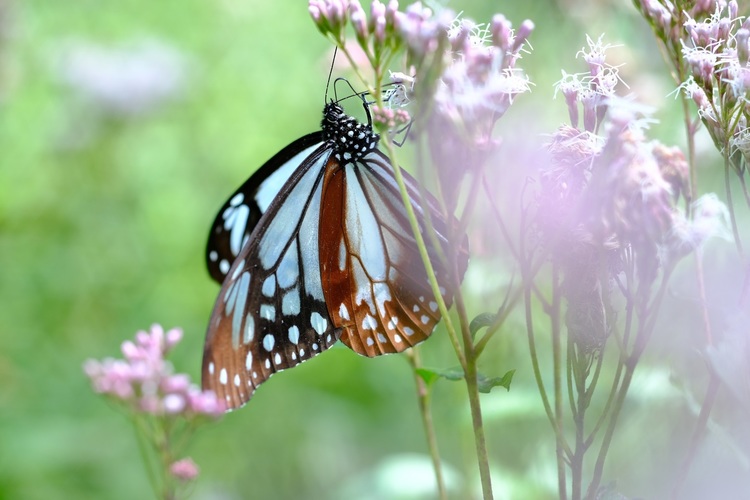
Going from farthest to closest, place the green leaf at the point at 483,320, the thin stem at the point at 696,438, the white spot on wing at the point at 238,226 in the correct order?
1. the white spot on wing at the point at 238,226
2. the green leaf at the point at 483,320
3. the thin stem at the point at 696,438

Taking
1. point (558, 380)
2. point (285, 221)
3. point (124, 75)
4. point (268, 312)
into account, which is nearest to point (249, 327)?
point (268, 312)

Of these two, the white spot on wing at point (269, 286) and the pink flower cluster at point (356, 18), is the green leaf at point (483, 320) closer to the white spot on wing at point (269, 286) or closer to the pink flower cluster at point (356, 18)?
the pink flower cluster at point (356, 18)

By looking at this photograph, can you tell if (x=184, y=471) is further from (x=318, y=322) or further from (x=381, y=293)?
(x=381, y=293)

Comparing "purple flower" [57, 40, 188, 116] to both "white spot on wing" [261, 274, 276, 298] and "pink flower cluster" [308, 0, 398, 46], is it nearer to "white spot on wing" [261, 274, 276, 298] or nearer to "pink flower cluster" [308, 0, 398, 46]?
"white spot on wing" [261, 274, 276, 298]

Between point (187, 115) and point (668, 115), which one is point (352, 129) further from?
point (187, 115)

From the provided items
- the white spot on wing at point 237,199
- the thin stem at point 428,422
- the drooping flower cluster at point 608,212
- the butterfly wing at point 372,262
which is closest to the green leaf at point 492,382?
the drooping flower cluster at point 608,212

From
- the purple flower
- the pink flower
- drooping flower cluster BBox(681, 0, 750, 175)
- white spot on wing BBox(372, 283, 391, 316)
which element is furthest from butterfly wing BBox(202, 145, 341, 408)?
the purple flower
